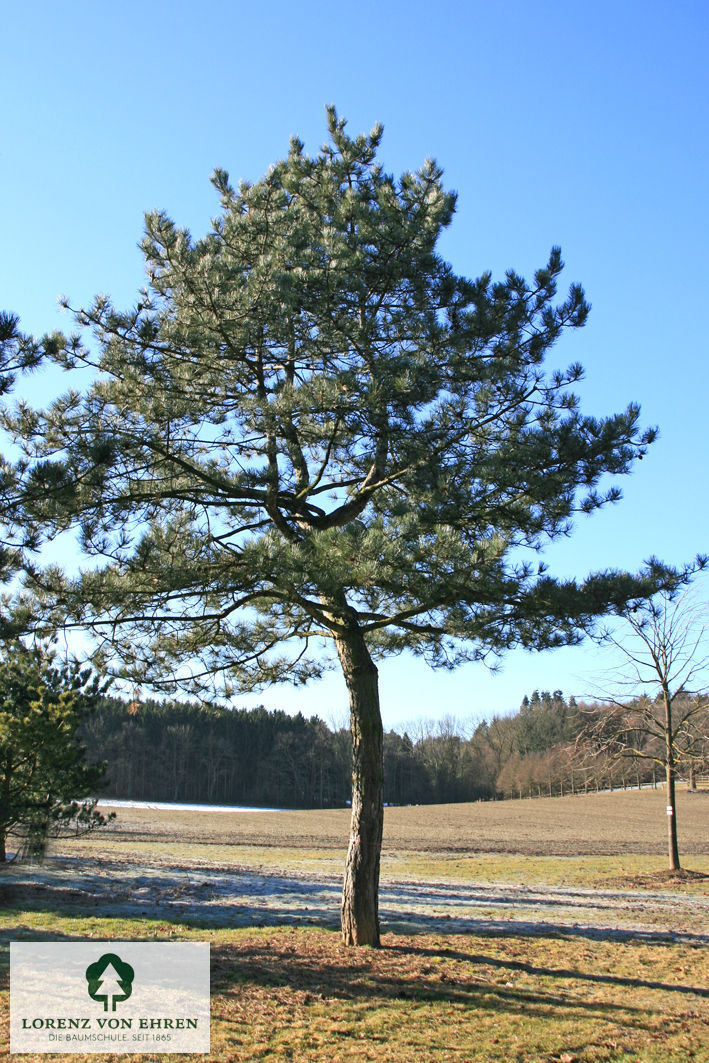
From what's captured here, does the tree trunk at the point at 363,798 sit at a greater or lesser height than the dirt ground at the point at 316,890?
greater

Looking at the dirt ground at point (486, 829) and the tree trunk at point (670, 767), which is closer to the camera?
the tree trunk at point (670, 767)

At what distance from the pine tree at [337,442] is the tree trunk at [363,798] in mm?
24

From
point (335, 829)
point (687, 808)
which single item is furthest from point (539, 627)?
point (687, 808)

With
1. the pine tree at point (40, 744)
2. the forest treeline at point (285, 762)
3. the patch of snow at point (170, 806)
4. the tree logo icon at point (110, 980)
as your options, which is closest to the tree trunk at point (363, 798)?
the tree logo icon at point (110, 980)

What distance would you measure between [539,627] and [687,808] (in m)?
44.4

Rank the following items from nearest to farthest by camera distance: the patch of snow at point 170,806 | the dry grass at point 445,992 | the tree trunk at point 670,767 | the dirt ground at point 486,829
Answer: the dry grass at point 445,992
the tree trunk at point 670,767
the dirt ground at point 486,829
the patch of snow at point 170,806

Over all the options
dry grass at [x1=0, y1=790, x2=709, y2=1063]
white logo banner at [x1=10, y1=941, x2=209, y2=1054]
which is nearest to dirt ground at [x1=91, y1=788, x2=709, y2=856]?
dry grass at [x1=0, y1=790, x2=709, y2=1063]

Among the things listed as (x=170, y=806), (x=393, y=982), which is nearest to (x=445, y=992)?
(x=393, y=982)

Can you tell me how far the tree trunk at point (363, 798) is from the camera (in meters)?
8.20

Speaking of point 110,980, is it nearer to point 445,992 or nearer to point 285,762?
point 445,992

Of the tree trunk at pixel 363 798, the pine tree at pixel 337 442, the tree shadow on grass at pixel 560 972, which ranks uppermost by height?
the pine tree at pixel 337 442

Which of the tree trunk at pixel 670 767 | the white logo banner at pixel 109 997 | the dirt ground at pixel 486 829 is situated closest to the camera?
the white logo banner at pixel 109 997

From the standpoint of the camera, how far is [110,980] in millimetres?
6559

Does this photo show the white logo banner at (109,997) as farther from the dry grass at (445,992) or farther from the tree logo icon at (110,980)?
the dry grass at (445,992)
